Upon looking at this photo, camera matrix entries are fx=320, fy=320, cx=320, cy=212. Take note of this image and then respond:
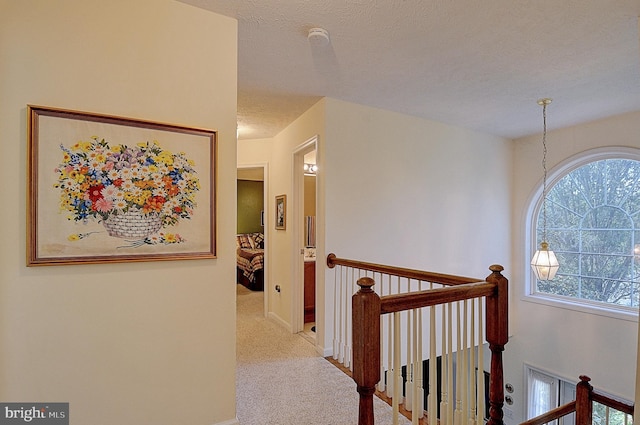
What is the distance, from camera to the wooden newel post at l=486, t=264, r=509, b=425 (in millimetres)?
1591

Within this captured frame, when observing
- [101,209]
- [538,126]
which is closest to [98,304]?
[101,209]

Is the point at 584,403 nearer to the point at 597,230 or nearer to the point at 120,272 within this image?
the point at 597,230

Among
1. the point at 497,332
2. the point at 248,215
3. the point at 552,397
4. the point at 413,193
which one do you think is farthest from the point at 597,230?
the point at 248,215

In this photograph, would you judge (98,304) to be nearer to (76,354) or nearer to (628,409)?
(76,354)

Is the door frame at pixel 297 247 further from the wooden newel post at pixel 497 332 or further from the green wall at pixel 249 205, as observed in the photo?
the green wall at pixel 249 205

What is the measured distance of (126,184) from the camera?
161cm

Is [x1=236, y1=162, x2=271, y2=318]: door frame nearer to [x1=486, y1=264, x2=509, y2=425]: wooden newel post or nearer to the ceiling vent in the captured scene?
the ceiling vent

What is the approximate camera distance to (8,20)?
1419 mm

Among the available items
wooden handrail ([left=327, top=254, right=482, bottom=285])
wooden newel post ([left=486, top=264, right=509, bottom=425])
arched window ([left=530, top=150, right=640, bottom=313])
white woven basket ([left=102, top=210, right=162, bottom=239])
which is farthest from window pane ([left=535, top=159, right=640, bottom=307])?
white woven basket ([left=102, top=210, right=162, bottom=239])

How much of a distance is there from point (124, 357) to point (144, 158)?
39.9 inches

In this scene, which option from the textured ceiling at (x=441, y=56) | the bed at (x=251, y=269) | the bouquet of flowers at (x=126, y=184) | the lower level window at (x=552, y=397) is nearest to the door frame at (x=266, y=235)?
the textured ceiling at (x=441, y=56)

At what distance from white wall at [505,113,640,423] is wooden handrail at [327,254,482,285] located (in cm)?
275

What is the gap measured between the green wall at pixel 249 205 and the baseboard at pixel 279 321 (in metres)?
3.66

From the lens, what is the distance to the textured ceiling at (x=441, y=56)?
180 cm
